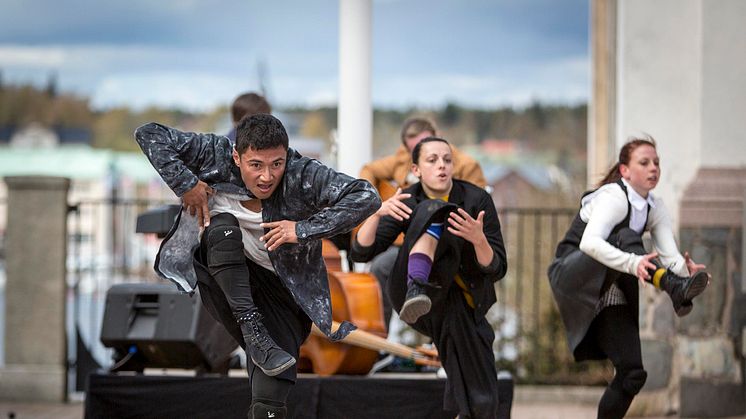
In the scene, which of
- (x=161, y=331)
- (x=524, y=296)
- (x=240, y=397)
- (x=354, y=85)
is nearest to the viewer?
(x=240, y=397)

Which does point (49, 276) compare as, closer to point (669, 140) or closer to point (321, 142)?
point (669, 140)

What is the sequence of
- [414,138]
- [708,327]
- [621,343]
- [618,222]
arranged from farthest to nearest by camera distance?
[708,327] < [414,138] < [621,343] < [618,222]

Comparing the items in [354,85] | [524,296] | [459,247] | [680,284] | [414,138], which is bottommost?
[524,296]

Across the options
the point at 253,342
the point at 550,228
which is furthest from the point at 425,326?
the point at 550,228

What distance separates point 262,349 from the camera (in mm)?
4523

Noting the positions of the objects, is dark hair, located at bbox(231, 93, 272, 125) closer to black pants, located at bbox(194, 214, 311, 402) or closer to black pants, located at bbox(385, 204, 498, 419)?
black pants, located at bbox(385, 204, 498, 419)

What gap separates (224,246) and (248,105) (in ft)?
6.34

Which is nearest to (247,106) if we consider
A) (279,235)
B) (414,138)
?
(414,138)

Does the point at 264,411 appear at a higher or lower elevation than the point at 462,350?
lower

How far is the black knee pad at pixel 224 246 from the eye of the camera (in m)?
4.50

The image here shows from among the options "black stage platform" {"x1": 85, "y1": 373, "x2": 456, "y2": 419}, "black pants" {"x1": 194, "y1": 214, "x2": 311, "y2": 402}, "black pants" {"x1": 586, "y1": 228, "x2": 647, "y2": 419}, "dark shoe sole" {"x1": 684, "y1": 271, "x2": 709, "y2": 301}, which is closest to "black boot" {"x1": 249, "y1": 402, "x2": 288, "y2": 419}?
"black pants" {"x1": 194, "y1": 214, "x2": 311, "y2": 402}

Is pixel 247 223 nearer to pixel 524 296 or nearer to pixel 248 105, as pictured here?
pixel 248 105

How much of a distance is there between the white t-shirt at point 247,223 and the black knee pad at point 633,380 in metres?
1.93

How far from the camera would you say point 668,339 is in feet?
25.3
